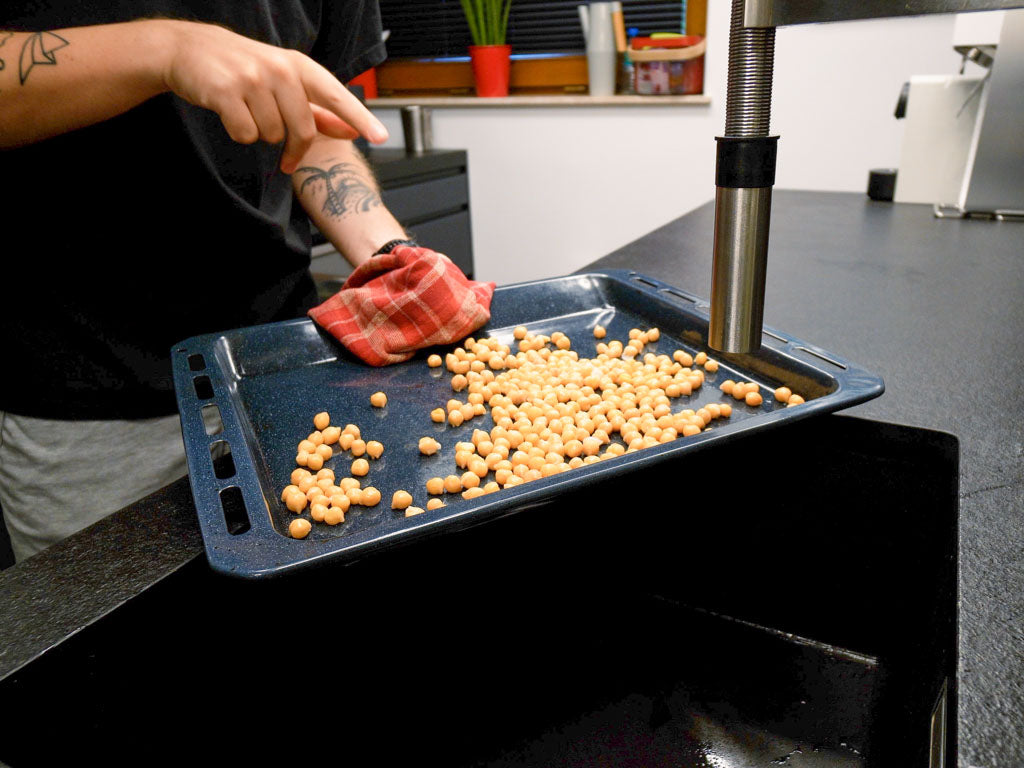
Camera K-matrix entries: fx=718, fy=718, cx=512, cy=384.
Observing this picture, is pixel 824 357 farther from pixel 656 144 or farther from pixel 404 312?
pixel 656 144

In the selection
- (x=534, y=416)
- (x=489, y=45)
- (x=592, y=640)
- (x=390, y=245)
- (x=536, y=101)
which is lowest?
(x=592, y=640)

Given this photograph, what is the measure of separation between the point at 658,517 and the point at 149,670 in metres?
0.49

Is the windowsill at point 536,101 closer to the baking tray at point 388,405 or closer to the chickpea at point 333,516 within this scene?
the baking tray at point 388,405

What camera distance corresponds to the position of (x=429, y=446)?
0.75 meters

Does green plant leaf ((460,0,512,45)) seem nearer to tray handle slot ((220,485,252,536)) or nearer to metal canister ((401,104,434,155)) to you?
metal canister ((401,104,434,155))

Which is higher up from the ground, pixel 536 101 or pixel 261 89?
pixel 261 89

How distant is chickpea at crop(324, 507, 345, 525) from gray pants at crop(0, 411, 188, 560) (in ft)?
1.86

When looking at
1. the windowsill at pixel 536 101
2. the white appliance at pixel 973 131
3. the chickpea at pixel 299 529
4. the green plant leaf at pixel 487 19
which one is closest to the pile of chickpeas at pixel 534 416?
the chickpea at pixel 299 529

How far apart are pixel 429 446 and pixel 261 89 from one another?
366mm

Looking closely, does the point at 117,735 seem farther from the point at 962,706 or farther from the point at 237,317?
the point at 237,317

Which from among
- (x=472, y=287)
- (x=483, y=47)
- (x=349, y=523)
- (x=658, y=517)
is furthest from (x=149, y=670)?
(x=483, y=47)

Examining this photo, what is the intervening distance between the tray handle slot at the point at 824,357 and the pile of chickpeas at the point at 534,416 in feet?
0.17

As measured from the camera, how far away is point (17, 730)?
487 mm

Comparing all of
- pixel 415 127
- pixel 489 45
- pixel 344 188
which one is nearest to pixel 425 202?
pixel 415 127
